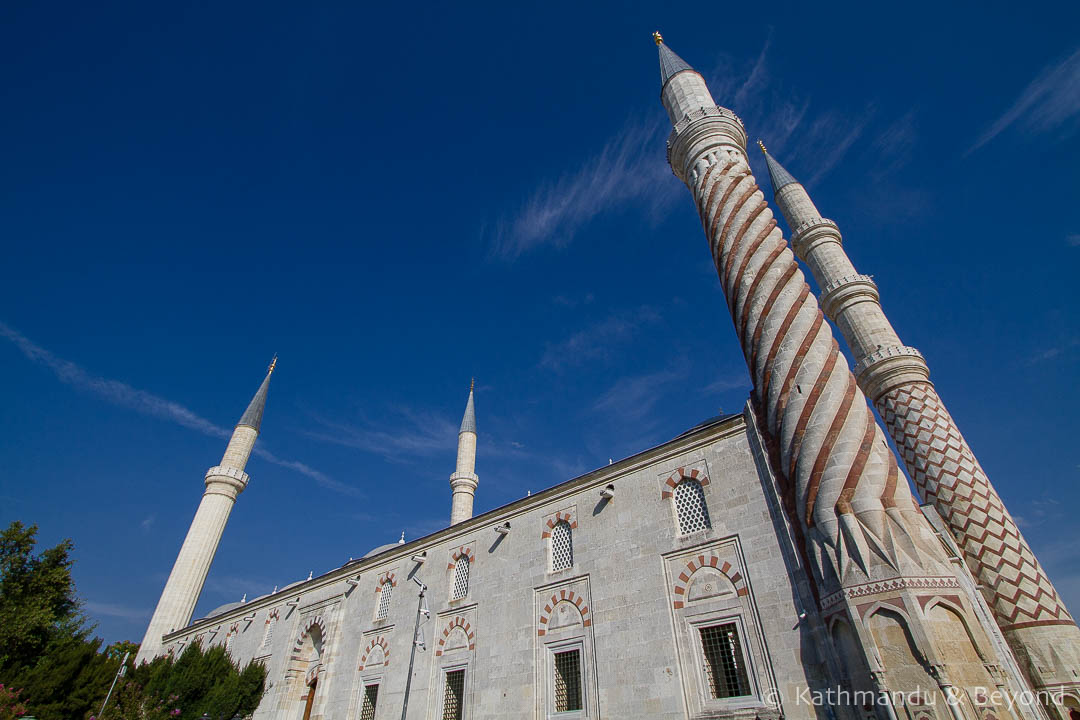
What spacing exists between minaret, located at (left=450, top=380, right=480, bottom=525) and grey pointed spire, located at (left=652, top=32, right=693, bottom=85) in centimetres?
1842

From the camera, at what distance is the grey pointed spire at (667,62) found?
1434cm

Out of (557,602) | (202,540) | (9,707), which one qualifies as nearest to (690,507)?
(557,602)

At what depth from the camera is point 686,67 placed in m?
14.3

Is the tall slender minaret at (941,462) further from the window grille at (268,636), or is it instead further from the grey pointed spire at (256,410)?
the grey pointed spire at (256,410)

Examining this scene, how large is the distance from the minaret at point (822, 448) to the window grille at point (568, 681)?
15.6 ft

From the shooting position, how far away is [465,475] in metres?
26.2

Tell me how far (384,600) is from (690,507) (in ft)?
32.1

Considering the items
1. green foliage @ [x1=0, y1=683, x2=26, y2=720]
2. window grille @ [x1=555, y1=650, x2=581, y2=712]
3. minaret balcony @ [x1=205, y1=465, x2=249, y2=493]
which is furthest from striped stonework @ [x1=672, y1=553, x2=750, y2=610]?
minaret balcony @ [x1=205, y1=465, x2=249, y2=493]

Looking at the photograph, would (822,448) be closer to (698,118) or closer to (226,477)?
(698,118)

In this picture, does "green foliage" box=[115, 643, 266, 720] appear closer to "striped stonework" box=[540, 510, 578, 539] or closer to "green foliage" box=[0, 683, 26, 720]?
"green foliage" box=[0, 683, 26, 720]

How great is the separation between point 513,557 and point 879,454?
8.03 meters

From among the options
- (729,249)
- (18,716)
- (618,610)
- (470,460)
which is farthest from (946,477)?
(18,716)

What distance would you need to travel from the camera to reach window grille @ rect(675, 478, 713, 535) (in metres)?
10.2

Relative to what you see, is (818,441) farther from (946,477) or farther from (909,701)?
(946,477)
